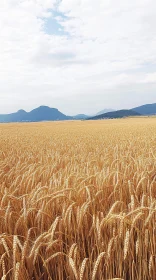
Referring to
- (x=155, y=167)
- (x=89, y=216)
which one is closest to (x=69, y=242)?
(x=89, y=216)

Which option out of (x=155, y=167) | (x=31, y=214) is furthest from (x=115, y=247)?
(x=155, y=167)

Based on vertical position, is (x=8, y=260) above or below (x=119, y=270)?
above

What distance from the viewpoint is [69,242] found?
7.89ft

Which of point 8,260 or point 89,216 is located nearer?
point 8,260

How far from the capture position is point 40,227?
2.66 m

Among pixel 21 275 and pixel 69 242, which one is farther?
pixel 69 242

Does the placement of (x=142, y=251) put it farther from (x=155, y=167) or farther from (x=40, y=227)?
(x=155, y=167)

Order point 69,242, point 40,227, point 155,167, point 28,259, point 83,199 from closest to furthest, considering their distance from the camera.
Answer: point 28,259, point 69,242, point 40,227, point 83,199, point 155,167

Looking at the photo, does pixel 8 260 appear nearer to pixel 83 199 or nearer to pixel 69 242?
pixel 69 242

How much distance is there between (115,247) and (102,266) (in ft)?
0.58

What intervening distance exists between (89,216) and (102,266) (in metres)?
0.71

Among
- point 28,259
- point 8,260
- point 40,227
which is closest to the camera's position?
point 28,259

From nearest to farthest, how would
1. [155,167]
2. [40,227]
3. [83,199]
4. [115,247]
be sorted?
1. [115,247]
2. [40,227]
3. [83,199]
4. [155,167]

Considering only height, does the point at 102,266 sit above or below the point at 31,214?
below
